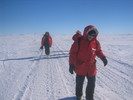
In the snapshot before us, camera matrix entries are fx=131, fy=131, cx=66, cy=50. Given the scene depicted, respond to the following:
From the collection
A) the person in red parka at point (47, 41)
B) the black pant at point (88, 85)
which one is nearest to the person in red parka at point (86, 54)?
the black pant at point (88, 85)

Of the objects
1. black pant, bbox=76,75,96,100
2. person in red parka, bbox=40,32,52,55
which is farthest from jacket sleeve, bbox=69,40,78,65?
person in red parka, bbox=40,32,52,55

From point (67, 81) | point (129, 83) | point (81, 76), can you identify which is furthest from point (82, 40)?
point (129, 83)

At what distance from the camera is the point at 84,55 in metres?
2.91

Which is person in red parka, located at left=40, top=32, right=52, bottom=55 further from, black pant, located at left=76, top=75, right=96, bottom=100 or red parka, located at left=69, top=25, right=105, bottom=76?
red parka, located at left=69, top=25, right=105, bottom=76

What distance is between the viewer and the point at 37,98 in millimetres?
3514

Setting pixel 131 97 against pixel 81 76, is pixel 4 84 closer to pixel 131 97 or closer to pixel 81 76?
pixel 81 76

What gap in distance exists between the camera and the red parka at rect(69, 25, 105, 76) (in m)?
2.87

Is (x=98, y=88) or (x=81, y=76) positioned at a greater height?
(x=81, y=76)

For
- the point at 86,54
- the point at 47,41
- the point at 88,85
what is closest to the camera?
the point at 86,54

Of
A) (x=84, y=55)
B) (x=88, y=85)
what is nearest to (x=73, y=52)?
(x=84, y=55)

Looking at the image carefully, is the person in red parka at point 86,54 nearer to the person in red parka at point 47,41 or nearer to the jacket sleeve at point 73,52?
the jacket sleeve at point 73,52

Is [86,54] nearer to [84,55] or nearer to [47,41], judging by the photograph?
[84,55]

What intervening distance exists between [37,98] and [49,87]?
748 millimetres

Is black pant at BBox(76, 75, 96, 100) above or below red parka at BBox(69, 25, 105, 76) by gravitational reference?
below
